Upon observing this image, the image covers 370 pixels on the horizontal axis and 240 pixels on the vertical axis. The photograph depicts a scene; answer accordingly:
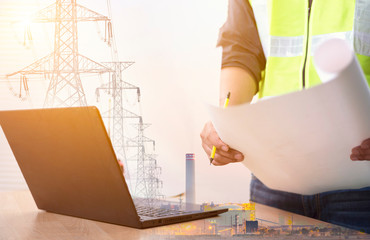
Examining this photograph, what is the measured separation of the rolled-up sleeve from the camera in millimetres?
1188

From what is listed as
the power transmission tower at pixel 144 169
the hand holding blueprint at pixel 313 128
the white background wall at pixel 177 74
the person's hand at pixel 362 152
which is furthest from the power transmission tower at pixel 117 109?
the person's hand at pixel 362 152

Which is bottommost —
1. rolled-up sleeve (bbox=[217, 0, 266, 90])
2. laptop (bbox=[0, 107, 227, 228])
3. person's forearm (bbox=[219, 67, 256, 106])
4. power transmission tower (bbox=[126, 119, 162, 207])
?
power transmission tower (bbox=[126, 119, 162, 207])

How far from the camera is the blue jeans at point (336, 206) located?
96cm

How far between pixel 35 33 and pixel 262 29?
1.06 meters

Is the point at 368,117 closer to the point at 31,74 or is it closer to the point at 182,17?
the point at 31,74

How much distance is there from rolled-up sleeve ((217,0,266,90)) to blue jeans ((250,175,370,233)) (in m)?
0.40

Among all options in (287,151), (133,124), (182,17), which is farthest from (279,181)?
(182,17)

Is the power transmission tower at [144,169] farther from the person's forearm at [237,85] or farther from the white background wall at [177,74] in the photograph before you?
the person's forearm at [237,85]

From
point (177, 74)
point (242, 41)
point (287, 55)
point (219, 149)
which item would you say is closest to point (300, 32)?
point (287, 55)

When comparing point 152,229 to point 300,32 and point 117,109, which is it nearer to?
point 300,32

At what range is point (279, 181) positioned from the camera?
0.89 meters

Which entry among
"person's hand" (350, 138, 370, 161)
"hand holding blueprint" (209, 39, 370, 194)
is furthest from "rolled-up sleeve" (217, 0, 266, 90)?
"person's hand" (350, 138, 370, 161)

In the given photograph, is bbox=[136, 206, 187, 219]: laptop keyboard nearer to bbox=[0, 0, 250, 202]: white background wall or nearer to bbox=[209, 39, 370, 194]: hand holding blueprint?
bbox=[209, 39, 370, 194]: hand holding blueprint

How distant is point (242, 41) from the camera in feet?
3.98
